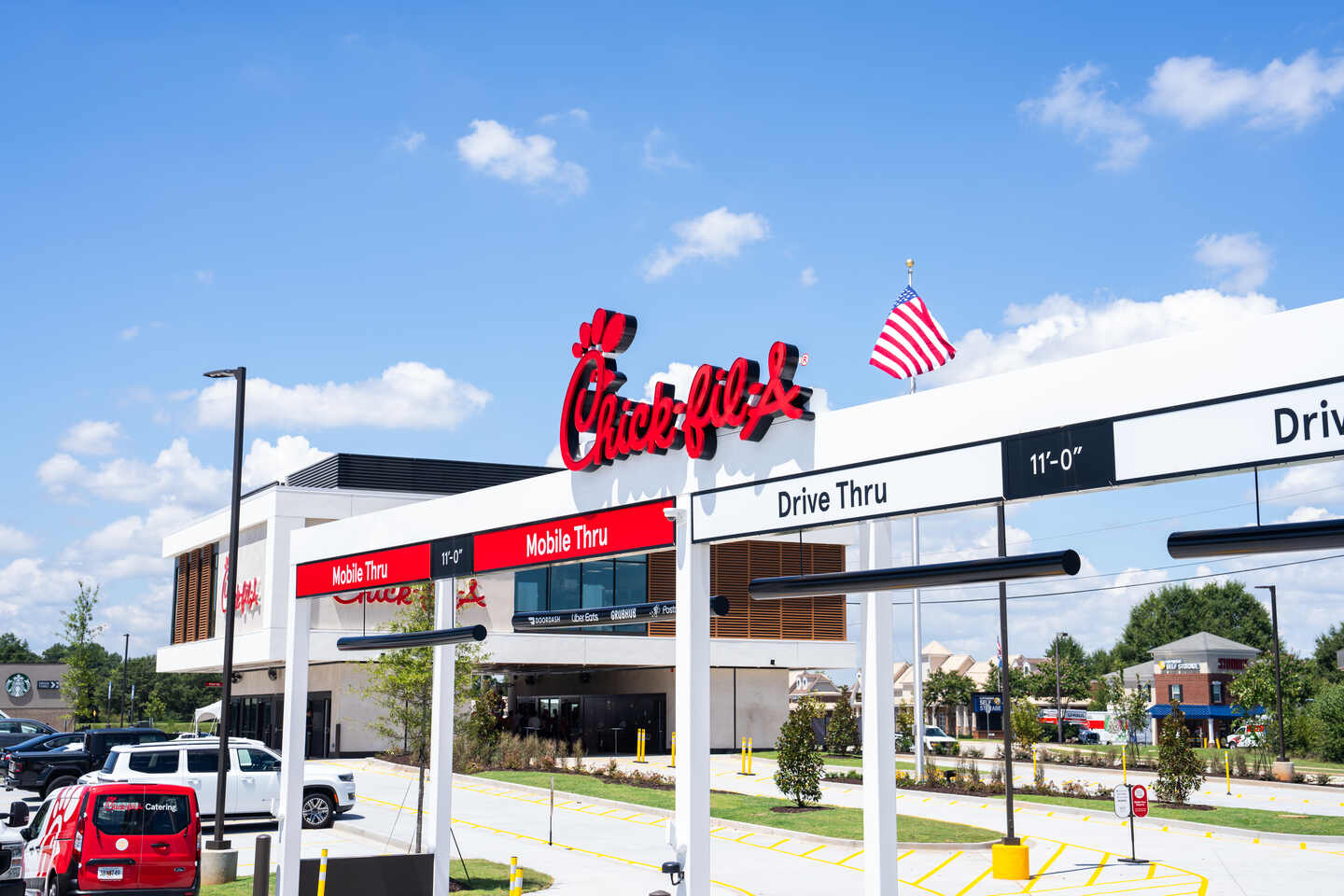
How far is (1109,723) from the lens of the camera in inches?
3573

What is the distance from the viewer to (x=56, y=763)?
3528 centimetres

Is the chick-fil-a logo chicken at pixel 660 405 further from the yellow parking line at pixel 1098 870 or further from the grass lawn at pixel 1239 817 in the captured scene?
the grass lawn at pixel 1239 817

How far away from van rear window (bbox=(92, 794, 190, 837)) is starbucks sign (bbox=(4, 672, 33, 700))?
7056cm

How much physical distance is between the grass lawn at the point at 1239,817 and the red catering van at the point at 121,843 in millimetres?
23449

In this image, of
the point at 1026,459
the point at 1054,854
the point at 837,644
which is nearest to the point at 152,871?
the point at 1026,459

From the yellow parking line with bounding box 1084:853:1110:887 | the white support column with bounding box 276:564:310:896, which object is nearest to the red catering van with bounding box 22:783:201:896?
the white support column with bounding box 276:564:310:896

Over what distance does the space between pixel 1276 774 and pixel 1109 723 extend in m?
46.5

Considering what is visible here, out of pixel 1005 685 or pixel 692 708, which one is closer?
pixel 692 708

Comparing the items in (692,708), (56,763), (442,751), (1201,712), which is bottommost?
(1201,712)

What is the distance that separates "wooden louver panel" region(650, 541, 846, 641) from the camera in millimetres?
51625

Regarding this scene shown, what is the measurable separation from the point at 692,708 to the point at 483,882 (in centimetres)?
1060

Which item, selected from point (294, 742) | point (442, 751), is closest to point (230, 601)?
point (294, 742)

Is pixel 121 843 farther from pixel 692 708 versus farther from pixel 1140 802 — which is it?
pixel 1140 802

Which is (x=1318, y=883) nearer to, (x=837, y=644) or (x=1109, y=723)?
(x=837, y=644)
